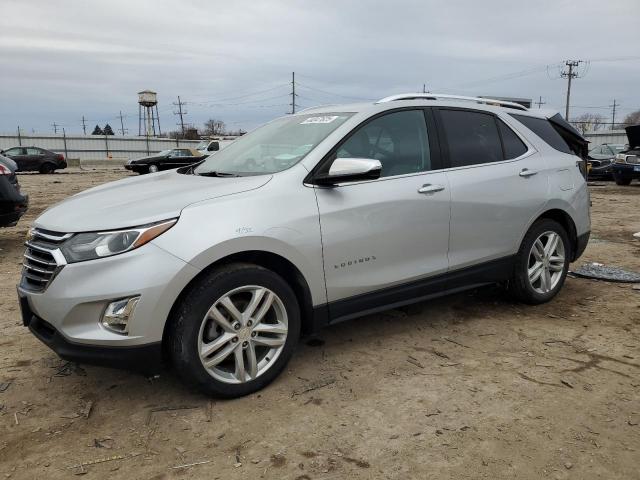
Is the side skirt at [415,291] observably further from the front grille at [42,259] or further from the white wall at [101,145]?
the white wall at [101,145]

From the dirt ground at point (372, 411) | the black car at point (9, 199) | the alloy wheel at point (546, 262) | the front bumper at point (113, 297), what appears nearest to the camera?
the dirt ground at point (372, 411)

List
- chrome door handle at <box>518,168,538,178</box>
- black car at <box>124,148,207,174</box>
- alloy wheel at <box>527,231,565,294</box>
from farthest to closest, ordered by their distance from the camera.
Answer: black car at <box>124,148,207,174</box>
alloy wheel at <box>527,231,565,294</box>
chrome door handle at <box>518,168,538,178</box>

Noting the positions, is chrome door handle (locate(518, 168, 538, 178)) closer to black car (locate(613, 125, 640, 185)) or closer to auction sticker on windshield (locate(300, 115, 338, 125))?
auction sticker on windshield (locate(300, 115, 338, 125))

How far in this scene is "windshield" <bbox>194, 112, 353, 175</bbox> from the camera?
3.55 metres

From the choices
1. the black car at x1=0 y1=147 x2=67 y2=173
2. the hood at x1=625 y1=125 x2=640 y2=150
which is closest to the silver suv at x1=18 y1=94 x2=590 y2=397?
the hood at x1=625 y1=125 x2=640 y2=150

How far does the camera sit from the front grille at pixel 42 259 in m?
2.83

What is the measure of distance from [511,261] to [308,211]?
2065 millimetres

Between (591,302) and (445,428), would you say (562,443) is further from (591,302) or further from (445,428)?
(591,302)

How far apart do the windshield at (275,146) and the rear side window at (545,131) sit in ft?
A: 6.24

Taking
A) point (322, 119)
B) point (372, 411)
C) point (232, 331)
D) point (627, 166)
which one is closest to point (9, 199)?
point (322, 119)

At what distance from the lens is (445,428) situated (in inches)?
110

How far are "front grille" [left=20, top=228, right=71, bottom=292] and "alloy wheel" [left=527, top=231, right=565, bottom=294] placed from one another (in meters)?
3.58

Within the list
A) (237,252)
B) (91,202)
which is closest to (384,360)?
(237,252)

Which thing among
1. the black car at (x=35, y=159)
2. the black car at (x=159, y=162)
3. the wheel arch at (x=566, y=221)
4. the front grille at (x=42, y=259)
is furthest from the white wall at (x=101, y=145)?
the front grille at (x=42, y=259)
